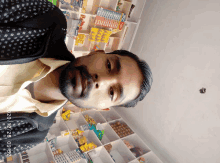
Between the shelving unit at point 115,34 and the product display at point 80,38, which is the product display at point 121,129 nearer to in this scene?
the shelving unit at point 115,34

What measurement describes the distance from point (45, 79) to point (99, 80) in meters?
0.41

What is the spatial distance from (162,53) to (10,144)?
9.18 ft

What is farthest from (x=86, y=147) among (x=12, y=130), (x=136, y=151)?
(x=12, y=130)

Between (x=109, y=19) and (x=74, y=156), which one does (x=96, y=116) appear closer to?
(x=74, y=156)

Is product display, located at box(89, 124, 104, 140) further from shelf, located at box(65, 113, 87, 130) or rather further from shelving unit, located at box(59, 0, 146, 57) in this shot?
shelving unit, located at box(59, 0, 146, 57)

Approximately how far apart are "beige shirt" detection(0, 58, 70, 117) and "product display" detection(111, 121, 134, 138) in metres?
2.34

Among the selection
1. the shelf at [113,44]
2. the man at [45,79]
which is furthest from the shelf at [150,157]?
the shelf at [113,44]

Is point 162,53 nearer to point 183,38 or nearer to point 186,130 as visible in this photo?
point 183,38

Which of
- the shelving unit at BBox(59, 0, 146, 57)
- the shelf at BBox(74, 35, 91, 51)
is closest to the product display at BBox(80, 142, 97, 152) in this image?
the shelving unit at BBox(59, 0, 146, 57)

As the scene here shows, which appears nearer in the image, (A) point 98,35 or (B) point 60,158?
(B) point 60,158

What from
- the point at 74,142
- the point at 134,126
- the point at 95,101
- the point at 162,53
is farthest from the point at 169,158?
the point at 95,101

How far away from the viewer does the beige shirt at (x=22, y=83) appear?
88 centimetres

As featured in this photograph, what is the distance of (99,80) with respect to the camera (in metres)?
1.00

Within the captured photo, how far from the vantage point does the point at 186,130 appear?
8.29 ft
